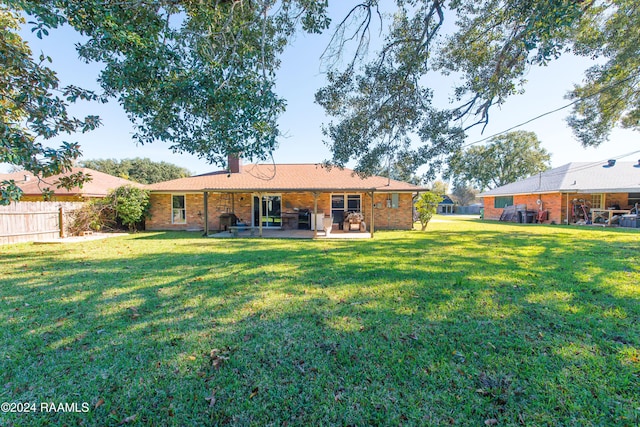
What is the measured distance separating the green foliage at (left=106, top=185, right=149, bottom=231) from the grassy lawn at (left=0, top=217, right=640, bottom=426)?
844 cm

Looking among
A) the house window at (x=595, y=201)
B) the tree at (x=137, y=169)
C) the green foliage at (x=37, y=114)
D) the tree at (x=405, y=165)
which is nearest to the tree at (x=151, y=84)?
the green foliage at (x=37, y=114)

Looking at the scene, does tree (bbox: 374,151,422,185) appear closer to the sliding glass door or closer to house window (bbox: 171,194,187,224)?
the sliding glass door

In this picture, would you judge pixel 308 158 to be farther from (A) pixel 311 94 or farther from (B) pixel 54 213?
(B) pixel 54 213

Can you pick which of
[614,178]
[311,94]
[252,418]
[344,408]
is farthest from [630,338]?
[614,178]

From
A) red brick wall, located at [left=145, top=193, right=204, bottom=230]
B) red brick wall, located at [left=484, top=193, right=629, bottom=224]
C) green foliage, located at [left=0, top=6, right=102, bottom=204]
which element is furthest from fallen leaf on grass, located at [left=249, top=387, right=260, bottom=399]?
red brick wall, located at [left=484, top=193, right=629, bottom=224]

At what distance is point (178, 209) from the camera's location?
51.3 feet

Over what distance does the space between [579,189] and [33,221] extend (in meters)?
31.0

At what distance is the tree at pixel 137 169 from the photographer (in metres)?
43.2

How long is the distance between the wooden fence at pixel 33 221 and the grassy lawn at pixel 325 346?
655cm

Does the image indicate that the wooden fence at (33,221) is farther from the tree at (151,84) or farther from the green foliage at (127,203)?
the tree at (151,84)

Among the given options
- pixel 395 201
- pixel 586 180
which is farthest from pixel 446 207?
pixel 395 201

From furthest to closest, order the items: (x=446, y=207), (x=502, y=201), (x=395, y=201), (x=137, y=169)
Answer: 1. (x=446, y=207)
2. (x=137, y=169)
3. (x=502, y=201)
4. (x=395, y=201)

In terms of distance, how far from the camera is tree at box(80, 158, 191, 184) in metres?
43.2

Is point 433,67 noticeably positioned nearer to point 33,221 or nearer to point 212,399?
point 212,399
